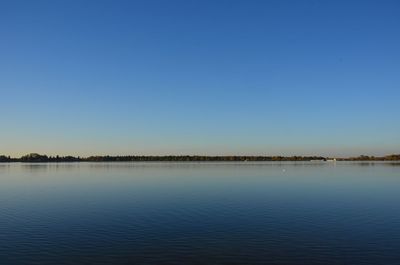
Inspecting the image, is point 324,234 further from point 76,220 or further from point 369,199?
point 369,199

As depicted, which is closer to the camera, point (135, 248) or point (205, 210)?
point (135, 248)

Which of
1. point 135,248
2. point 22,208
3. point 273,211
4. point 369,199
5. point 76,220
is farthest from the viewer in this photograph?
point 369,199

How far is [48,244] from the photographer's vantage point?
22328mm

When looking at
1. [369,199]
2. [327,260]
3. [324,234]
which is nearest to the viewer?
[327,260]

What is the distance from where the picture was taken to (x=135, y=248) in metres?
21.1

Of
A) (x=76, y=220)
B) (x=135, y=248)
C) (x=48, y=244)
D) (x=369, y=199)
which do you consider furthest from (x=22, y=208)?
(x=369, y=199)

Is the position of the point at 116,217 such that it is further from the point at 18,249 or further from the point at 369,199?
the point at 369,199

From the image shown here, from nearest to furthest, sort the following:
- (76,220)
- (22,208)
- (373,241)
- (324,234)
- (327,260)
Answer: (327,260) → (373,241) → (324,234) → (76,220) → (22,208)

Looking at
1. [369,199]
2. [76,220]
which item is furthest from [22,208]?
[369,199]

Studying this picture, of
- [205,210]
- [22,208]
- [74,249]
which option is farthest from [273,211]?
[22,208]

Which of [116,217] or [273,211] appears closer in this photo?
[116,217]

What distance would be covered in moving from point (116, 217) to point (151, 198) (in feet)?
40.4

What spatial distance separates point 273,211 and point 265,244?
458 inches

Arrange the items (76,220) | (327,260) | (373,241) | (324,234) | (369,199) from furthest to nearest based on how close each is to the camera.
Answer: (369,199), (76,220), (324,234), (373,241), (327,260)
